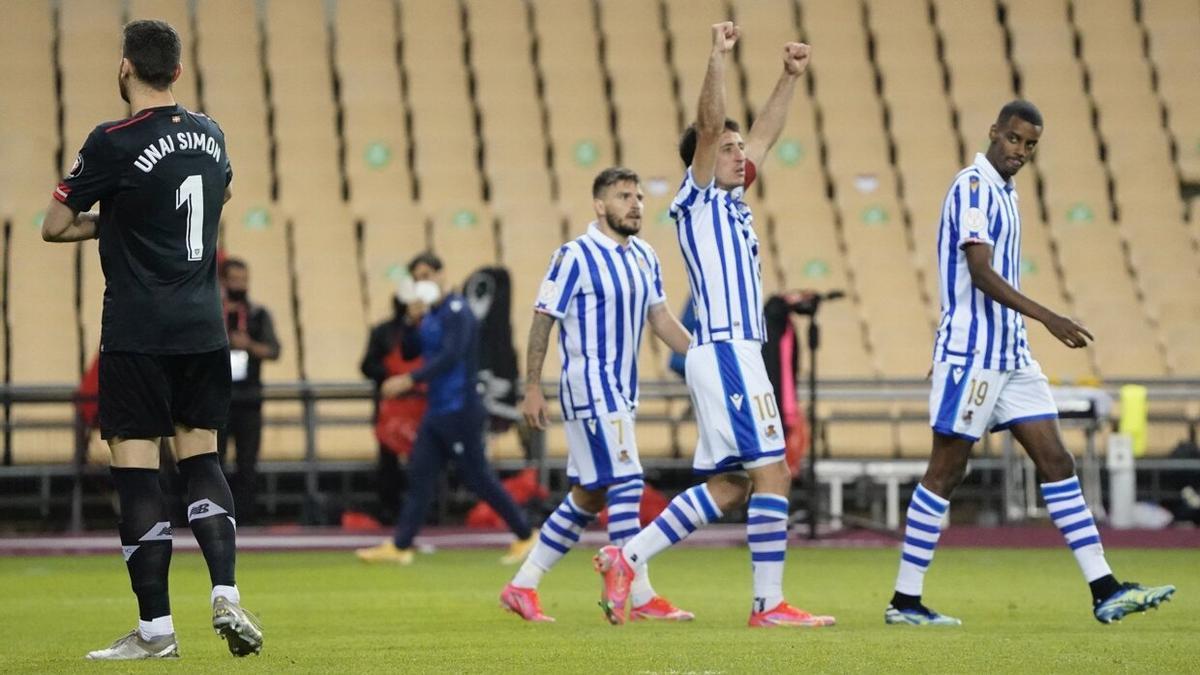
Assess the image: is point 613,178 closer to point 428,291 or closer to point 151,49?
point 151,49

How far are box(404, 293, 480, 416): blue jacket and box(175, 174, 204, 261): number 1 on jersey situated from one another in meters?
6.09

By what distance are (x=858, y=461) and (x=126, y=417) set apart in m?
9.26

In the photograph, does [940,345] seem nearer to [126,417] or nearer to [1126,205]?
[126,417]

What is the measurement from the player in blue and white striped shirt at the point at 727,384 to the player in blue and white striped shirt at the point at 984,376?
565 millimetres

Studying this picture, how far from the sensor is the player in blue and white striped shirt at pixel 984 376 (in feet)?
24.7

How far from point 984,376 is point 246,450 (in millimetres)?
7490

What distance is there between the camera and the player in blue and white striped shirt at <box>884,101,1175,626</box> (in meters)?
Answer: 7.52

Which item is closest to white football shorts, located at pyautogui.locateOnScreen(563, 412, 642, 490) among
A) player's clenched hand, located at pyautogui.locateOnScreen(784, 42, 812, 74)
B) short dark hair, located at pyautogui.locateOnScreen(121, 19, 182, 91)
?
player's clenched hand, located at pyautogui.locateOnScreen(784, 42, 812, 74)

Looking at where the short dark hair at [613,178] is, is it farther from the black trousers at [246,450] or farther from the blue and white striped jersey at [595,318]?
the black trousers at [246,450]

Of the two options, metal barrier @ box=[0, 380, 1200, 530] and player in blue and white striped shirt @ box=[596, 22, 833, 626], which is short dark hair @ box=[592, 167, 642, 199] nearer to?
player in blue and white striped shirt @ box=[596, 22, 833, 626]

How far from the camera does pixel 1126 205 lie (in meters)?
17.8

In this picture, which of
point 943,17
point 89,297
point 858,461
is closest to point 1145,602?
point 858,461

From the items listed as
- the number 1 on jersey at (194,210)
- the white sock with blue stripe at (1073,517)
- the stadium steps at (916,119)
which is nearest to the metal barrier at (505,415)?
the stadium steps at (916,119)

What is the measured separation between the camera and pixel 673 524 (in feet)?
25.2
